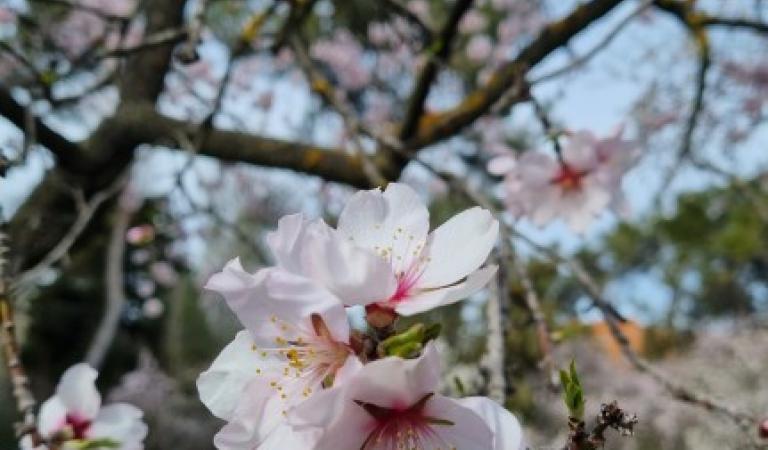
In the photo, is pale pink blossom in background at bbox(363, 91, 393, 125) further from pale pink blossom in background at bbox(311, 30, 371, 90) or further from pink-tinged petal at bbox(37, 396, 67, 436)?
pink-tinged petal at bbox(37, 396, 67, 436)

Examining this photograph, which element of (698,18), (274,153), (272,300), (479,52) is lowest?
(479,52)

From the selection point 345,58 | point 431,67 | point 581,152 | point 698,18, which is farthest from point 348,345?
point 345,58

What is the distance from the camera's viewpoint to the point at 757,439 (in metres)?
0.98

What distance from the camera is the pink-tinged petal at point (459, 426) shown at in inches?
24.9

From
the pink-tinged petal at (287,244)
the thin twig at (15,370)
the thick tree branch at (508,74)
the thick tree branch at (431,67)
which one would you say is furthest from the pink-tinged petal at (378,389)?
the thick tree branch at (431,67)

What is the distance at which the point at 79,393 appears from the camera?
3.60 feet

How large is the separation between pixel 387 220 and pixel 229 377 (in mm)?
200

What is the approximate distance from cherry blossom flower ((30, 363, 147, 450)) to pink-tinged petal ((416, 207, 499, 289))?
21.0 inches

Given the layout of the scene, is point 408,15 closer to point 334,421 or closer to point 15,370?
point 15,370

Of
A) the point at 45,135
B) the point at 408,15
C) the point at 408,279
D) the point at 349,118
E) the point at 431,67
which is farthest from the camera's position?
the point at 408,15

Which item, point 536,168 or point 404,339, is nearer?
point 404,339

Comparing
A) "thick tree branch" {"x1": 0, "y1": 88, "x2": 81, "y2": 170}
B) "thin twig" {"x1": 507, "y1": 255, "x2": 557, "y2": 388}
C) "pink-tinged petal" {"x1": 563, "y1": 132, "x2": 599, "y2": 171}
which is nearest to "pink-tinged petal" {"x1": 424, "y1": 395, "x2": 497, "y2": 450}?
"thin twig" {"x1": 507, "y1": 255, "x2": 557, "y2": 388}

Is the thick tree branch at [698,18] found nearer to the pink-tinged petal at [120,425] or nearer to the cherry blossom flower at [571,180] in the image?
the cherry blossom flower at [571,180]

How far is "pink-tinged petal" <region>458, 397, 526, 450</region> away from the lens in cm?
63
